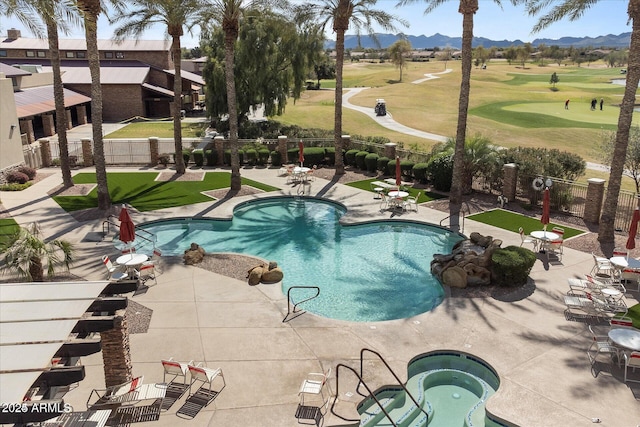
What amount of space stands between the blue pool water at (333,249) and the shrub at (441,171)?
16.5 feet

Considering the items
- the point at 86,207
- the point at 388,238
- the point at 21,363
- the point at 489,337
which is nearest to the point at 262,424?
the point at 21,363

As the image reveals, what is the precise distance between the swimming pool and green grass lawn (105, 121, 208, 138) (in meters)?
40.1

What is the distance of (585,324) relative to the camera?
13.8 meters

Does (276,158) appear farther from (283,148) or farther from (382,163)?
(382,163)

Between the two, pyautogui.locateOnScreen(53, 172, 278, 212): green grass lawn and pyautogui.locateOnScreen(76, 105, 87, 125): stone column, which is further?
pyautogui.locateOnScreen(76, 105, 87, 125): stone column

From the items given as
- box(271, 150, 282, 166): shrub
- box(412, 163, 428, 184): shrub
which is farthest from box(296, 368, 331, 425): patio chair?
box(271, 150, 282, 166): shrub

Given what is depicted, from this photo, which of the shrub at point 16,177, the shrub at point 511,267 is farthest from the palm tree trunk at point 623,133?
the shrub at point 16,177

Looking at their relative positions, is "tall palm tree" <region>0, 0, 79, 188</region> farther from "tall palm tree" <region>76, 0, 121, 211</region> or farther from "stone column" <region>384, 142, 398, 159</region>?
"stone column" <region>384, 142, 398, 159</region>

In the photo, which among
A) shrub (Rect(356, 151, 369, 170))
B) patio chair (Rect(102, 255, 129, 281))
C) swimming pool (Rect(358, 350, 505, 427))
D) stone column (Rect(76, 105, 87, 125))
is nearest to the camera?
swimming pool (Rect(358, 350, 505, 427))

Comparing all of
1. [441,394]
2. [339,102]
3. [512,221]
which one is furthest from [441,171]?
[441,394]

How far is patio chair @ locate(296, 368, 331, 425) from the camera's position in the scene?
10097mm

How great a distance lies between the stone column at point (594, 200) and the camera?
21734 millimetres

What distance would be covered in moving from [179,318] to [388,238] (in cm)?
1002

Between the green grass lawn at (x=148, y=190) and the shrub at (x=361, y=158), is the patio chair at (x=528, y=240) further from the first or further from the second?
the shrub at (x=361, y=158)
